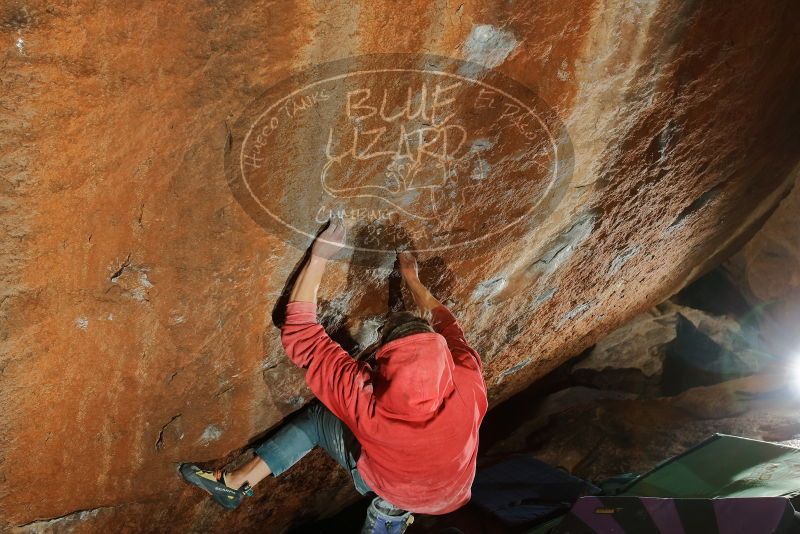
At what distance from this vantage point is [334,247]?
7.24ft

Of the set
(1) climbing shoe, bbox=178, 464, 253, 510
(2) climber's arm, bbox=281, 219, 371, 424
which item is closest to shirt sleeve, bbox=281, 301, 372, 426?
(2) climber's arm, bbox=281, 219, 371, 424

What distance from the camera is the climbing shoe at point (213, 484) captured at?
270cm

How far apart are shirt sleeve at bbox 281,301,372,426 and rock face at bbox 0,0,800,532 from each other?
15 cm

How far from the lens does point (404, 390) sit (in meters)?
1.94

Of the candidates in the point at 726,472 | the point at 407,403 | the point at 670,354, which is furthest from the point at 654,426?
the point at 407,403

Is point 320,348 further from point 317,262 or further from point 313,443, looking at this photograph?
point 313,443

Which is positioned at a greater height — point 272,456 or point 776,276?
point 776,276

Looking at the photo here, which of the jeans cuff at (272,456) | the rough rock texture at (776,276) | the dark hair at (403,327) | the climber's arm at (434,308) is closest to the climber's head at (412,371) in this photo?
the dark hair at (403,327)

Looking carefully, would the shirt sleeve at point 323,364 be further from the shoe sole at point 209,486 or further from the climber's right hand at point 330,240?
the shoe sole at point 209,486

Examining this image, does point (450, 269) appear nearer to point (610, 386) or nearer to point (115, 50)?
point (115, 50)

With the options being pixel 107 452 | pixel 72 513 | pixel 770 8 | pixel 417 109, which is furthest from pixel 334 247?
pixel 770 8

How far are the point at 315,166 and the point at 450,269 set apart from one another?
41.8 inches

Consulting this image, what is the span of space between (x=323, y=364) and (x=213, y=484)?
3.70 feet

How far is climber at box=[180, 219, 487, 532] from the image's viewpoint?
195 centimetres
